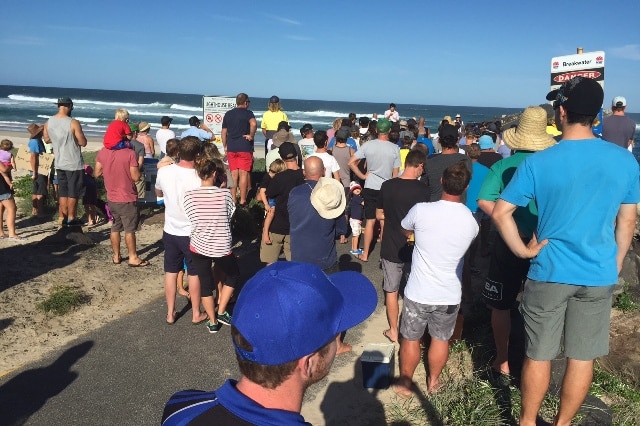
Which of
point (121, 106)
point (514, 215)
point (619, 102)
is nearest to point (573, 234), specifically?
point (514, 215)

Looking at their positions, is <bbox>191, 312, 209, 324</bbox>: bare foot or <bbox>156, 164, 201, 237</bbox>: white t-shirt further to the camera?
<bbox>191, 312, 209, 324</bbox>: bare foot

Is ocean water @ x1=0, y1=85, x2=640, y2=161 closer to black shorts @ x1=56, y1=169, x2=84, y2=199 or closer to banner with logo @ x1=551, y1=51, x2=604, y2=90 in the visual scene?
black shorts @ x1=56, y1=169, x2=84, y2=199

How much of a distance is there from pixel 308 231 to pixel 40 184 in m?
6.88

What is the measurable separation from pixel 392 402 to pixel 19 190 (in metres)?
10.3

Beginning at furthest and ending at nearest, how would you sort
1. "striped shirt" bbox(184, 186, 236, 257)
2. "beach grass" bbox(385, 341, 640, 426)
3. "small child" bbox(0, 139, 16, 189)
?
"small child" bbox(0, 139, 16, 189) < "striped shirt" bbox(184, 186, 236, 257) < "beach grass" bbox(385, 341, 640, 426)

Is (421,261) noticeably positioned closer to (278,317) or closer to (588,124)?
(588,124)

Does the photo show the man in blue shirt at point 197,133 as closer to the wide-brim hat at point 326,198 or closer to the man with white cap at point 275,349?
the wide-brim hat at point 326,198

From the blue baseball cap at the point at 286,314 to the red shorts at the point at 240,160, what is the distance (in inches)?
315

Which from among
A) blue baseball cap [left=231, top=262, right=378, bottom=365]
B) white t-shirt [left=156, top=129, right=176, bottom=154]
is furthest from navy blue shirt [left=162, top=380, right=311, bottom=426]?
white t-shirt [left=156, top=129, right=176, bottom=154]

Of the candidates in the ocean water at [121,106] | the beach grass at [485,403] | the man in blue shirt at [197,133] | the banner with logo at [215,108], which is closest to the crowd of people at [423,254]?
the beach grass at [485,403]

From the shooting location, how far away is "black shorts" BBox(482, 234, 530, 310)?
360 centimetres

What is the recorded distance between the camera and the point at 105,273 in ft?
20.9

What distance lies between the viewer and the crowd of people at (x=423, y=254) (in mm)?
1385

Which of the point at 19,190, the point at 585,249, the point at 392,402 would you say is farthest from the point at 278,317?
the point at 19,190
